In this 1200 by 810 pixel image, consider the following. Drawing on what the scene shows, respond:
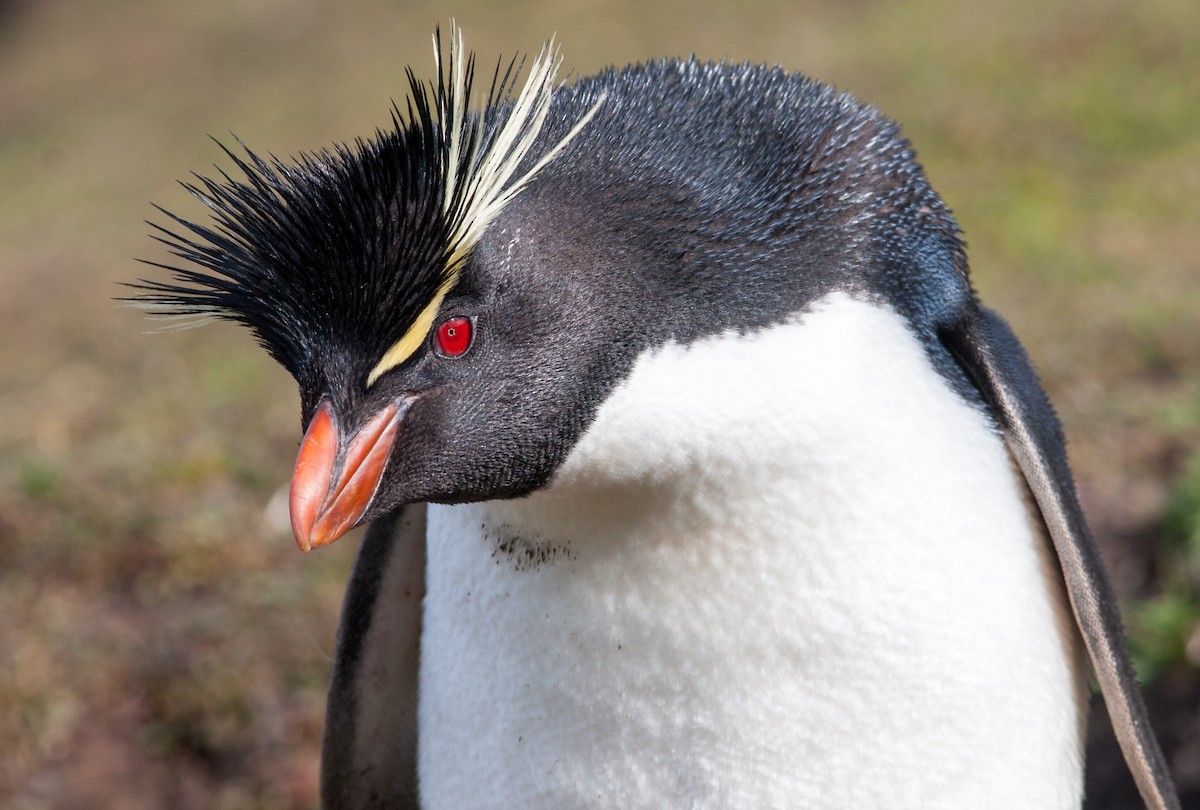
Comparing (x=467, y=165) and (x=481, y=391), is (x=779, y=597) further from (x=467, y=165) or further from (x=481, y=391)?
(x=467, y=165)

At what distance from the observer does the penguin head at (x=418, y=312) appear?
136 cm

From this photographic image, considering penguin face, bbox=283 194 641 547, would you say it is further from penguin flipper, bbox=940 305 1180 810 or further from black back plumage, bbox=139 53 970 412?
penguin flipper, bbox=940 305 1180 810

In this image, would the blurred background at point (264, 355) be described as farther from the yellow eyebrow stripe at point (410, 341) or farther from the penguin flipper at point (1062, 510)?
the yellow eyebrow stripe at point (410, 341)

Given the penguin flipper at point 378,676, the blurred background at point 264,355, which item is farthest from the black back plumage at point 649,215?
the blurred background at point 264,355

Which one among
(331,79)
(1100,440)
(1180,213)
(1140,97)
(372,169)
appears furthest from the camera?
(331,79)

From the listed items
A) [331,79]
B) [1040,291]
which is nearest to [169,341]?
[1040,291]

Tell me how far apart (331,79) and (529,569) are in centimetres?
828

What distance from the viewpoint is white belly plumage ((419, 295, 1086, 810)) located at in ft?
4.88

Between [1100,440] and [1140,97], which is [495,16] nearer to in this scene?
[1140,97]

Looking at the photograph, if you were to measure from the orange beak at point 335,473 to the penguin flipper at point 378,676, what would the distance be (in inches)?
26.3

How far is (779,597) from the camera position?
1589 millimetres

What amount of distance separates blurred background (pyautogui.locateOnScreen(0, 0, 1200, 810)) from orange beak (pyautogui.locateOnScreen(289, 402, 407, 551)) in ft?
4.12

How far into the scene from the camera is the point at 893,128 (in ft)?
5.64

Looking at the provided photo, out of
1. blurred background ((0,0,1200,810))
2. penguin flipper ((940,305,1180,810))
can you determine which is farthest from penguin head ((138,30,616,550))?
blurred background ((0,0,1200,810))
